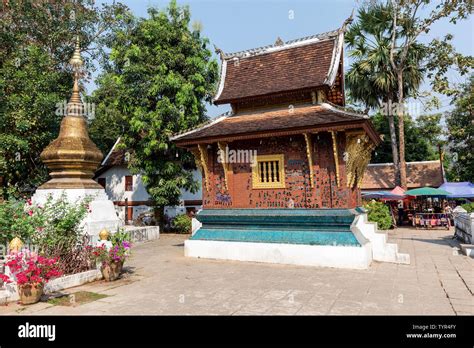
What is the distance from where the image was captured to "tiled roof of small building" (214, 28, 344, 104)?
41.9 ft

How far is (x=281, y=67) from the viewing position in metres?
14.0

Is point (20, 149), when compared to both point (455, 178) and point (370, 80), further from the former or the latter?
point (455, 178)

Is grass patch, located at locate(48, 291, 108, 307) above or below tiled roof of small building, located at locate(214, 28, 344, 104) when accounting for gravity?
below

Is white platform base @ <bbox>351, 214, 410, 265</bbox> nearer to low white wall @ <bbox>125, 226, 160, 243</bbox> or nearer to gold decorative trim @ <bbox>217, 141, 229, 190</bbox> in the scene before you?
gold decorative trim @ <bbox>217, 141, 229, 190</bbox>

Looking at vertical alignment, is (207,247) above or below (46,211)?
below

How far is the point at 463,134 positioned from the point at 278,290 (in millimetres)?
31246

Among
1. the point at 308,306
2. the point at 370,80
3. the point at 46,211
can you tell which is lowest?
the point at 308,306

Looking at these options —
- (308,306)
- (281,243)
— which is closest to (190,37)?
(281,243)

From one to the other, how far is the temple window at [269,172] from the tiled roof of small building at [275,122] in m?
1.15

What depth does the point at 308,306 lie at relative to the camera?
21.7 ft

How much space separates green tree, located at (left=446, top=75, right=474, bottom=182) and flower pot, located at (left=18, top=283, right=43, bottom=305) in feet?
110

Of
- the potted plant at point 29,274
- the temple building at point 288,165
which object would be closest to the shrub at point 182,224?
the temple building at point 288,165

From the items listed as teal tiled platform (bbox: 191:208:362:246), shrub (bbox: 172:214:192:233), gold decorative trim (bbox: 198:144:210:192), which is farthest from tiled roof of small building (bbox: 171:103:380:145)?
shrub (bbox: 172:214:192:233)
